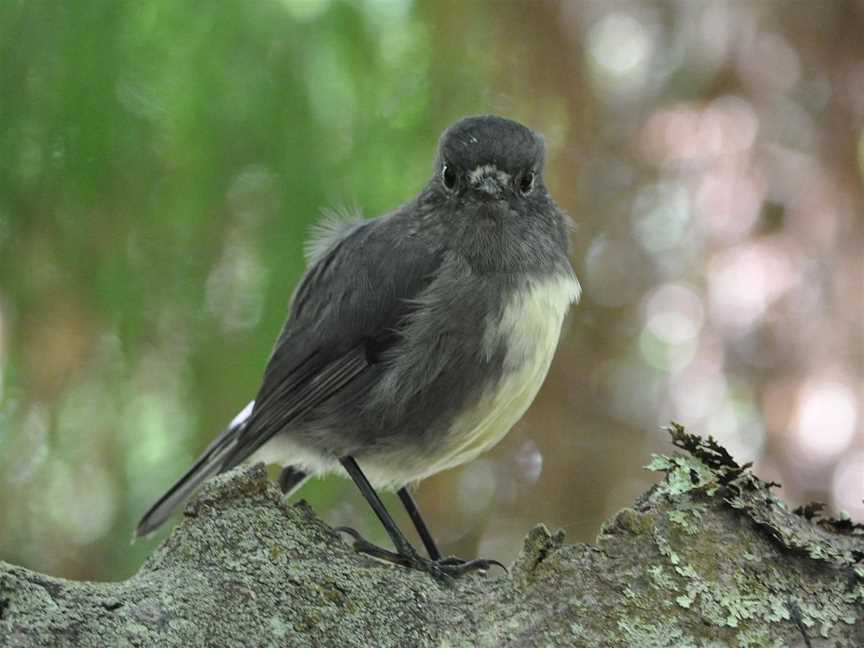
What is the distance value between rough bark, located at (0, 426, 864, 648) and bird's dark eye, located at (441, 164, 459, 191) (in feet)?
3.92

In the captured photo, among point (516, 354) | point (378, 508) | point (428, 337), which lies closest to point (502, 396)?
point (516, 354)

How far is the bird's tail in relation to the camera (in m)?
3.32

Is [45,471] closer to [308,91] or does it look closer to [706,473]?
[308,91]

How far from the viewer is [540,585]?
85.3 inches

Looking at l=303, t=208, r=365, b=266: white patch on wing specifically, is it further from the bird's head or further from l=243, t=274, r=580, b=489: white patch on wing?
l=243, t=274, r=580, b=489: white patch on wing

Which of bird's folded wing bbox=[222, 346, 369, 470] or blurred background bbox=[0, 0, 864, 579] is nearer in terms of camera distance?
bird's folded wing bbox=[222, 346, 369, 470]

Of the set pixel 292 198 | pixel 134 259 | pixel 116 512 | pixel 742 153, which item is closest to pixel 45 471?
pixel 116 512

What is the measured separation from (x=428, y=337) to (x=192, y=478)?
0.86 metres

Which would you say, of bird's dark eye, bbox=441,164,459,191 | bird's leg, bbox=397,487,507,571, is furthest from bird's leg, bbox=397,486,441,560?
bird's dark eye, bbox=441,164,459,191

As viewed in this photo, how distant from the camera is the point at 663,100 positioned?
4.32 m

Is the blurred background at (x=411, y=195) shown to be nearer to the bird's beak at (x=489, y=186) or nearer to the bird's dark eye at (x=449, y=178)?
the bird's dark eye at (x=449, y=178)

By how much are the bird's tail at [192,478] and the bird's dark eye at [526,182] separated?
991 millimetres

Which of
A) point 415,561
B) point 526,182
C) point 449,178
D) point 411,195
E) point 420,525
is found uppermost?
point 411,195

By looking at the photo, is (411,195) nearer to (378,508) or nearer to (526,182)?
(526,182)
